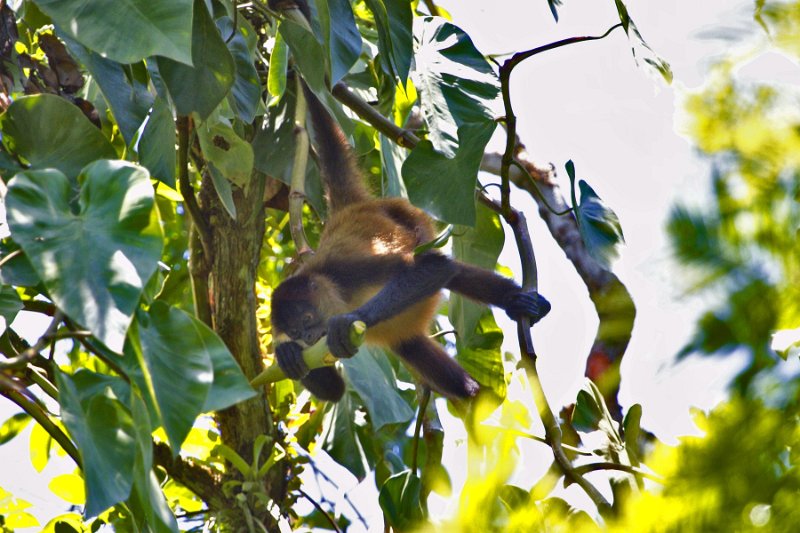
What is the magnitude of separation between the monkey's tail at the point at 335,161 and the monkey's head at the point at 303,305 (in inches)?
12.6

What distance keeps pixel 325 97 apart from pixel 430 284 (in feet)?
2.71

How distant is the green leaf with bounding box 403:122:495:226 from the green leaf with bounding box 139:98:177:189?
530 millimetres

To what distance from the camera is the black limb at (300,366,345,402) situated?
3459mm

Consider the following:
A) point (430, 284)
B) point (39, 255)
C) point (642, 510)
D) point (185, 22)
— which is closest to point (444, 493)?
point (642, 510)

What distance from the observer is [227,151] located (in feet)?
9.13

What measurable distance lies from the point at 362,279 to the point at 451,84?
5.00 feet

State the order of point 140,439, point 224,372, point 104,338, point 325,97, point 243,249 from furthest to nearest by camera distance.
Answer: point 243,249 → point 325,97 → point 224,372 → point 140,439 → point 104,338

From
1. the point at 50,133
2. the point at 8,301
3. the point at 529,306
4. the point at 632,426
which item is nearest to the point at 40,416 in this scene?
the point at 8,301

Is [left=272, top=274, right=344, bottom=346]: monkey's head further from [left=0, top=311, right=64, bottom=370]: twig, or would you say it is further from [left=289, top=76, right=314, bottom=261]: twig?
[left=0, top=311, right=64, bottom=370]: twig

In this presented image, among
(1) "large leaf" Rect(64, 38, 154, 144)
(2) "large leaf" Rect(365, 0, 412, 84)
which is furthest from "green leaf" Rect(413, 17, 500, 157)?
(1) "large leaf" Rect(64, 38, 154, 144)

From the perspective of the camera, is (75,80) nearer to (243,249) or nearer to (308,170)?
(243,249)

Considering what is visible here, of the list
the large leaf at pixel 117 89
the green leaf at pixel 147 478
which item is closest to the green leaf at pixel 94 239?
the green leaf at pixel 147 478

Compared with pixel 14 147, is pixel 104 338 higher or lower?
lower

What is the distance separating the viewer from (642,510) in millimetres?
759
